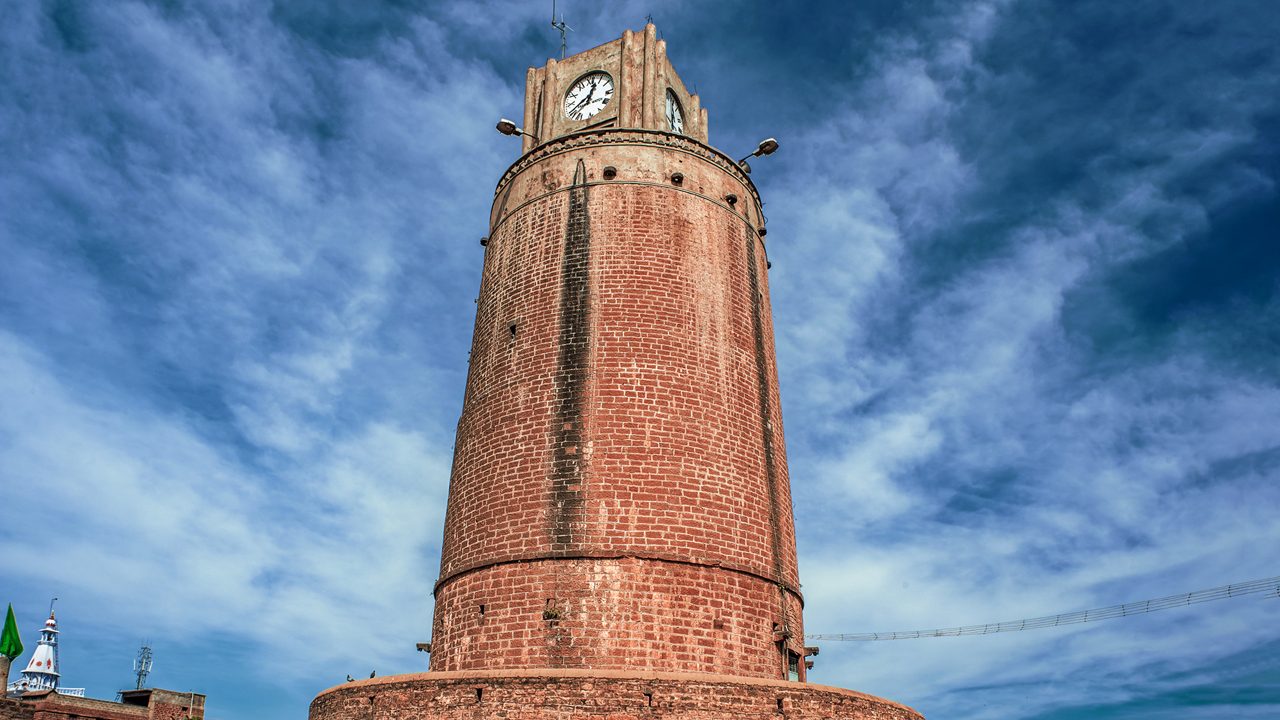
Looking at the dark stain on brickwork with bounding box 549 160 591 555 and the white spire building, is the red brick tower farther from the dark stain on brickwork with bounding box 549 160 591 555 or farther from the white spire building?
the white spire building

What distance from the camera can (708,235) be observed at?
20281 millimetres

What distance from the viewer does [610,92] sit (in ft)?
76.1

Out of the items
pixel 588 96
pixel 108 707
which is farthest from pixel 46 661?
pixel 588 96

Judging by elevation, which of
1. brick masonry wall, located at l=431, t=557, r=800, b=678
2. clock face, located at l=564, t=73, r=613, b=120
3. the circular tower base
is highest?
clock face, located at l=564, t=73, r=613, b=120

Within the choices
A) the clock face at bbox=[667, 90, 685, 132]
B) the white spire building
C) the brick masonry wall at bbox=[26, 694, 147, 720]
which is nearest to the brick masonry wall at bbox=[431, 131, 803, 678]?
the clock face at bbox=[667, 90, 685, 132]

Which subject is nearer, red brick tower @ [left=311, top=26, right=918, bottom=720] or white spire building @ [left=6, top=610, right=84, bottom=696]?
red brick tower @ [left=311, top=26, right=918, bottom=720]

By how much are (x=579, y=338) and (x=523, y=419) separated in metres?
1.85

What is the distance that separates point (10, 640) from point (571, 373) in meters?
21.8

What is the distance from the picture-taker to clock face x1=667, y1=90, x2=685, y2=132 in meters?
23.7

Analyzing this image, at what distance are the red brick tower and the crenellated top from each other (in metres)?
0.40

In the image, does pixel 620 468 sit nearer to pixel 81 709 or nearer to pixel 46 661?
pixel 81 709

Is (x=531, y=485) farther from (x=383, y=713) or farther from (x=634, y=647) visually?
(x=383, y=713)

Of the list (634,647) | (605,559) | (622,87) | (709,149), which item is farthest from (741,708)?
(622,87)

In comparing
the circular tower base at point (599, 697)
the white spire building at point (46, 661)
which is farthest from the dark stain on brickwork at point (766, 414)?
the white spire building at point (46, 661)
